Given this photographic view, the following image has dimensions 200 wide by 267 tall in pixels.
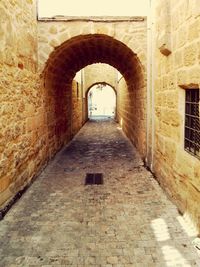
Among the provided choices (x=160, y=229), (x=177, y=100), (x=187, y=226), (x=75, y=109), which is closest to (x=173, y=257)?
(x=160, y=229)

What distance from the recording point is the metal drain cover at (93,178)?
20.1ft

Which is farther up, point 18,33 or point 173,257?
point 18,33

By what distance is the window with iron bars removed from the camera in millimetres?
3861

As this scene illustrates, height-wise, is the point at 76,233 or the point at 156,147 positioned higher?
the point at 156,147

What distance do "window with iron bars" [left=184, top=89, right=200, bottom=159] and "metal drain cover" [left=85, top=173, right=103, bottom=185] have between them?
2395mm

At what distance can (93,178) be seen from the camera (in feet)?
21.2

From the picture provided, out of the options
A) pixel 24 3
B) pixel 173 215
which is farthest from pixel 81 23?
pixel 173 215

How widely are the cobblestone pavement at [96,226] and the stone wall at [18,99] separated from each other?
1.43 feet

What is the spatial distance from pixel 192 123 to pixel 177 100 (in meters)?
0.58

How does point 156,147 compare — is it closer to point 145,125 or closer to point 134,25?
point 145,125

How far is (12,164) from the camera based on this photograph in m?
4.85

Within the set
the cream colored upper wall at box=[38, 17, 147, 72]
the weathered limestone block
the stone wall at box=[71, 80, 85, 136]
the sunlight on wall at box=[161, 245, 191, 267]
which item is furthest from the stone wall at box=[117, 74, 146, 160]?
the sunlight on wall at box=[161, 245, 191, 267]

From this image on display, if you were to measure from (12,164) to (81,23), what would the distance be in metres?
3.85

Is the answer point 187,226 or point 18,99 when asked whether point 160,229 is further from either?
point 18,99
